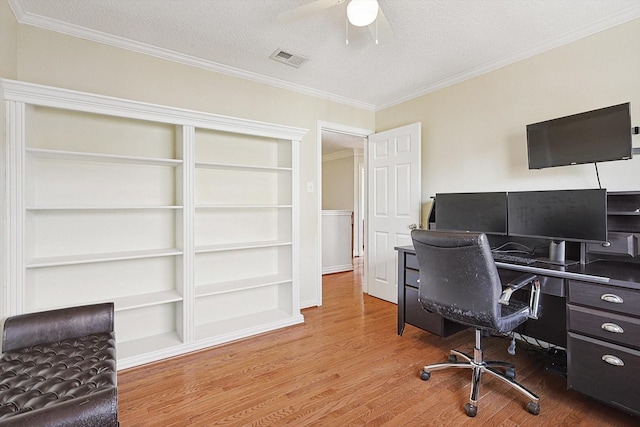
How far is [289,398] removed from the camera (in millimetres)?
1862

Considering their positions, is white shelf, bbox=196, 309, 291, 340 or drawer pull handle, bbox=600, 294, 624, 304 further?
white shelf, bbox=196, 309, 291, 340

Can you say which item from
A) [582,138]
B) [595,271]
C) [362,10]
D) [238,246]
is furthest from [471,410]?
[362,10]

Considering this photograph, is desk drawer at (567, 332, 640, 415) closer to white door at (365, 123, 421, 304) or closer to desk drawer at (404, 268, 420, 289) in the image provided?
desk drawer at (404, 268, 420, 289)

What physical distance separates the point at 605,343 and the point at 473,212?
4.16 ft

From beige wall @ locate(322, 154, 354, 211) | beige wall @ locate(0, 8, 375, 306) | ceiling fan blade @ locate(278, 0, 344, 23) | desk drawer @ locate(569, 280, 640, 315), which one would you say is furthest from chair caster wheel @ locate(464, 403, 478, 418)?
beige wall @ locate(322, 154, 354, 211)

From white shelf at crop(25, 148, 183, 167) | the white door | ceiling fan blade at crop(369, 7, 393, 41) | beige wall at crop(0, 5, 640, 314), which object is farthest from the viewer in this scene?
the white door

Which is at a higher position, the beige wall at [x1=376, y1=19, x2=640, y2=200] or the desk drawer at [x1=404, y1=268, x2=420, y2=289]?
the beige wall at [x1=376, y1=19, x2=640, y2=200]

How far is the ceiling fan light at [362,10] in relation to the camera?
160 centimetres

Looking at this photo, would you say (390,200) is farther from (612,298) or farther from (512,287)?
(612,298)

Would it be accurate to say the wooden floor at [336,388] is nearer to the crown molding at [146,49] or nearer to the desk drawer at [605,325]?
the desk drawer at [605,325]

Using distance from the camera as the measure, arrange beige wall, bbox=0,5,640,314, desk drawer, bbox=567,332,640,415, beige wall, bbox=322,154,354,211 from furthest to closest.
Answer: beige wall, bbox=322,154,354,211 < beige wall, bbox=0,5,640,314 < desk drawer, bbox=567,332,640,415

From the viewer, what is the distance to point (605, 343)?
1605 mm

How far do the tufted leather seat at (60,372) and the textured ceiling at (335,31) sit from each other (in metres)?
1.99

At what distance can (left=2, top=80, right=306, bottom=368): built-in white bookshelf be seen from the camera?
2041 mm
